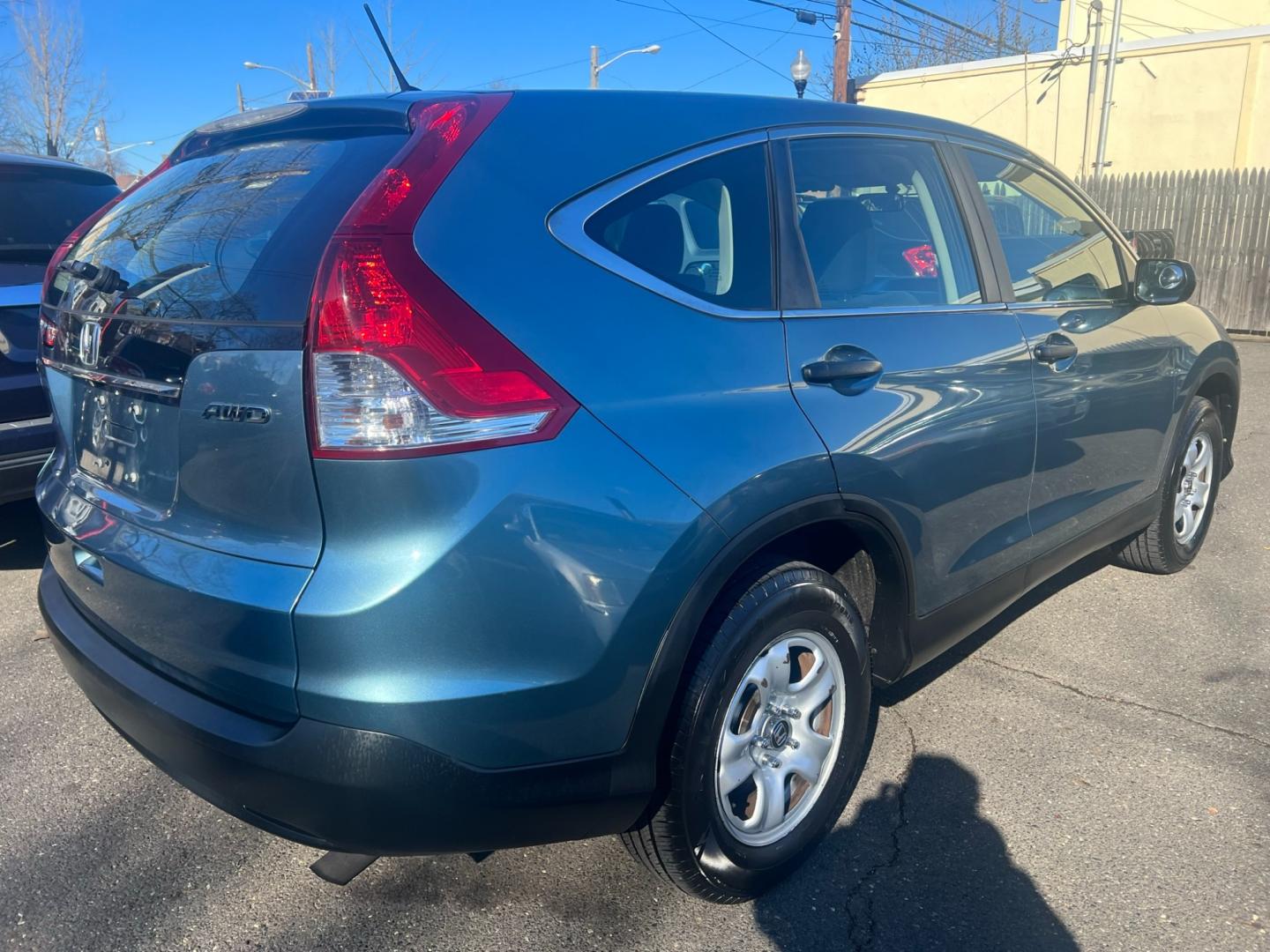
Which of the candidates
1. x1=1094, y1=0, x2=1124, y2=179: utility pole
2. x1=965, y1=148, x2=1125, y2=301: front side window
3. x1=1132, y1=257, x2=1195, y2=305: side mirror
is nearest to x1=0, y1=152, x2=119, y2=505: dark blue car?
x1=965, y1=148, x2=1125, y2=301: front side window

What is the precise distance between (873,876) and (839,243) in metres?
1.63

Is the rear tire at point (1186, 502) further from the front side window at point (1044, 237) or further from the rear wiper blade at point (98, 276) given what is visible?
the rear wiper blade at point (98, 276)

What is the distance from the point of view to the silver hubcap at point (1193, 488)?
4.30 metres

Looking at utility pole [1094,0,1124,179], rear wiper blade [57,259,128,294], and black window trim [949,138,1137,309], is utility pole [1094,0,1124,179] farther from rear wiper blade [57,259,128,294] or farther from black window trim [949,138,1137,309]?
rear wiper blade [57,259,128,294]

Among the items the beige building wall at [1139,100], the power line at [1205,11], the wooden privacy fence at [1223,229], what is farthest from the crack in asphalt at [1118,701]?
the power line at [1205,11]

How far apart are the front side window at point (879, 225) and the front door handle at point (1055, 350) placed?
0.90 feet

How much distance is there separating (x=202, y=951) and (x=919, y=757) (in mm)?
2009

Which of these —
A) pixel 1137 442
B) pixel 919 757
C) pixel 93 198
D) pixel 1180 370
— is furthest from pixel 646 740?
pixel 93 198

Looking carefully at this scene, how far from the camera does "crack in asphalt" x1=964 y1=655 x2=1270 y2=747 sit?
3082mm

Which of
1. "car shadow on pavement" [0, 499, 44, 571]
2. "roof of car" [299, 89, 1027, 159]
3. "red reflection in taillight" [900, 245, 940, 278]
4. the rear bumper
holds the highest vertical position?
"roof of car" [299, 89, 1027, 159]

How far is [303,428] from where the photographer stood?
173 centimetres

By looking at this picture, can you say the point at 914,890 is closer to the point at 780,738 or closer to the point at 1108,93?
the point at 780,738

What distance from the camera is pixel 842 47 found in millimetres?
16828

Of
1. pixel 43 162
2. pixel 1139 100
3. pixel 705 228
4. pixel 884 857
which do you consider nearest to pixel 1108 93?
pixel 1139 100
